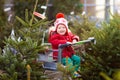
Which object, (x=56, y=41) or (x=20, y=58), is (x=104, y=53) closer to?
(x=20, y=58)

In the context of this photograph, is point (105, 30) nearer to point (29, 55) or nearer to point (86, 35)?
point (29, 55)

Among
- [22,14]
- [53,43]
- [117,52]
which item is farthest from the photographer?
[22,14]

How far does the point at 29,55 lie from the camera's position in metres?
3.86

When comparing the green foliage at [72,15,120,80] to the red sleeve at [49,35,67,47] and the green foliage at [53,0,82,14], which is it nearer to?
the red sleeve at [49,35,67,47]

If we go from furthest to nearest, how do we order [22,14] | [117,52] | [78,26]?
[22,14] → [78,26] → [117,52]

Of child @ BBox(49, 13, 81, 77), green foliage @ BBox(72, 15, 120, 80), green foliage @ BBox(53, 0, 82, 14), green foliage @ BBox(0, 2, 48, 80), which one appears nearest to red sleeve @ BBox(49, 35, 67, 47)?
child @ BBox(49, 13, 81, 77)

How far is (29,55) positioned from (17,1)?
24.1ft

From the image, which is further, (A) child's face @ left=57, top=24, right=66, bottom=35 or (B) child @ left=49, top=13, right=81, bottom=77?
(A) child's face @ left=57, top=24, right=66, bottom=35

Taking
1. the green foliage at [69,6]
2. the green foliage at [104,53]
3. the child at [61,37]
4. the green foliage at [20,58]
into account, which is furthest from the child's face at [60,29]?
the green foliage at [69,6]

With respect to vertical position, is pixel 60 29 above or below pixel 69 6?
below

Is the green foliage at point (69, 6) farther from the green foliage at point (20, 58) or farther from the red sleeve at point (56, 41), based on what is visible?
the green foliage at point (20, 58)

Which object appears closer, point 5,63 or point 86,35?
point 5,63

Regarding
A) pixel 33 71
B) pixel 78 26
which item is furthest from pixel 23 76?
pixel 78 26

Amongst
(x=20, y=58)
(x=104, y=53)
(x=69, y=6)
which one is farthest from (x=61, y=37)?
(x=69, y=6)
